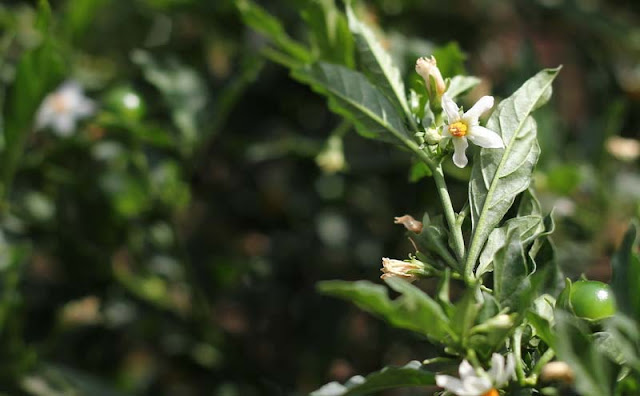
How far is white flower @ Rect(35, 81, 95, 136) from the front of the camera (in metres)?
1.18

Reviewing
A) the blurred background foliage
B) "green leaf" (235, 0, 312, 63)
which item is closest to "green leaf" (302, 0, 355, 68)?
"green leaf" (235, 0, 312, 63)

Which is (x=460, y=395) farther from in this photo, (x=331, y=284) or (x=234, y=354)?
(x=234, y=354)

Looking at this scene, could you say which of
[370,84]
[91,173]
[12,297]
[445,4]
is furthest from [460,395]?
[445,4]

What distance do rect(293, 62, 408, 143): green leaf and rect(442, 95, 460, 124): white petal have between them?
47 mm

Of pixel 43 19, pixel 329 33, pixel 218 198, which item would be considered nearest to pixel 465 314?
pixel 329 33

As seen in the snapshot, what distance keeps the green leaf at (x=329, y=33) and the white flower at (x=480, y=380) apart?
→ 48 cm

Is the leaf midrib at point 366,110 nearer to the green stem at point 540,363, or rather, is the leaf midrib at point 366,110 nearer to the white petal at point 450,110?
the white petal at point 450,110

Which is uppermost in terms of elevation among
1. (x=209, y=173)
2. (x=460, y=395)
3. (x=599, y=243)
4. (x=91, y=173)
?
(x=209, y=173)

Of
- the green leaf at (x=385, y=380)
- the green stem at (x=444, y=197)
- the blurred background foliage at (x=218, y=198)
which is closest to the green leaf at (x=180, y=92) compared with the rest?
the blurred background foliage at (x=218, y=198)

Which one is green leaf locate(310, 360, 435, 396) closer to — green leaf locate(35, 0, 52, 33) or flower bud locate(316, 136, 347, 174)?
flower bud locate(316, 136, 347, 174)

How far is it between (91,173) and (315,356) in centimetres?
51

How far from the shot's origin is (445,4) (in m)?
1.55

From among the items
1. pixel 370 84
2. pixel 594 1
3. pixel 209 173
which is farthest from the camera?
pixel 594 1

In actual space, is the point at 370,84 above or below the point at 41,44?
below
